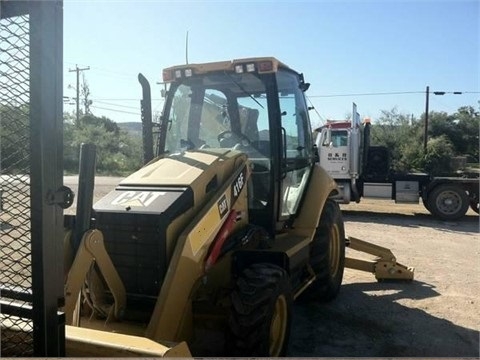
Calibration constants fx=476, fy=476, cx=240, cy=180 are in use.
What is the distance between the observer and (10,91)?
2.22m

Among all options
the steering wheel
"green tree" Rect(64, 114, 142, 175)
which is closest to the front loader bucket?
the steering wheel

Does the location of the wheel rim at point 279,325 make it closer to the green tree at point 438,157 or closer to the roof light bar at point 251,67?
the roof light bar at point 251,67

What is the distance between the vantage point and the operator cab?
4.32 m

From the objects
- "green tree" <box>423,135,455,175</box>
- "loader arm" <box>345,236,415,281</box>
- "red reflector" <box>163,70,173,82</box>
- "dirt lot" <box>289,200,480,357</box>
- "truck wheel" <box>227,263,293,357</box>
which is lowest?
"dirt lot" <box>289,200,480,357</box>

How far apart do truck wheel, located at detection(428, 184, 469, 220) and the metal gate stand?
11.7 meters

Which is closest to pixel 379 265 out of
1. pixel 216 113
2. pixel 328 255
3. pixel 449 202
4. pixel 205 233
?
pixel 328 255

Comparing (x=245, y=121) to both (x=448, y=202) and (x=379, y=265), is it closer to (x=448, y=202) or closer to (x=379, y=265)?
(x=379, y=265)

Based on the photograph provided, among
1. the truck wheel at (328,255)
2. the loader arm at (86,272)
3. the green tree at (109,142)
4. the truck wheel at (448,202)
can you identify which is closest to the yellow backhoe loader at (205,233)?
the loader arm at (86,272)

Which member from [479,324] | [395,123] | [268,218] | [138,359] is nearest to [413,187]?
[479,324]

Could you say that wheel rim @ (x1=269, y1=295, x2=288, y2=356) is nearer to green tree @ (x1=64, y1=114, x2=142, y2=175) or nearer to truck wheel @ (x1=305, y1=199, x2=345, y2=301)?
truck wheel @ (x1=305, y1=199, x2=345, y2=301)

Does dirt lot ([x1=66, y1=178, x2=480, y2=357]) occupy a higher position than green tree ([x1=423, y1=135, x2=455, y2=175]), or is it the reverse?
green tree ([x1=423, y1=135, x2=455, y2=175])

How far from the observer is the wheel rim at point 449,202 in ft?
39.9

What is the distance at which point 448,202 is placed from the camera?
12281 mm

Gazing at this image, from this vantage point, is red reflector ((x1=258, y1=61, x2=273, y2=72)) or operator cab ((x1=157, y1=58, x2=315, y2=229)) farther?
operator cab ((x1=157, y1=58, x2=315, y2=229))
